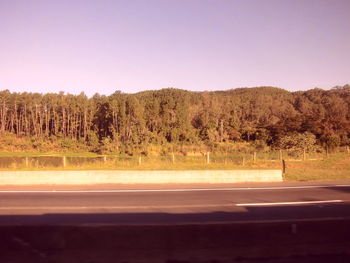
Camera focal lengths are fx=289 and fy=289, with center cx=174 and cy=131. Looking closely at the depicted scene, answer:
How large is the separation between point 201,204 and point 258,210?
2.08 metres

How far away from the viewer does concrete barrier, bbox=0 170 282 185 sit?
1549 cm

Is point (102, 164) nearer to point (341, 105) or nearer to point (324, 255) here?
point (324, 255)

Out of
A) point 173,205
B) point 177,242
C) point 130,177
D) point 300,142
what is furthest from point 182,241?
point 300,142

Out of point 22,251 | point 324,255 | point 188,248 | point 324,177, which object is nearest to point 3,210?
point 22,251

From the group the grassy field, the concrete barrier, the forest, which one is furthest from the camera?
the forest

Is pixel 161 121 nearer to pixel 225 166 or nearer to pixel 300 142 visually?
pixel 300 142

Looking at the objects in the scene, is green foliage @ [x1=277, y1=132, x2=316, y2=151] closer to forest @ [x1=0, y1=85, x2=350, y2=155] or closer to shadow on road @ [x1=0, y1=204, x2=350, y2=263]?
forest @ [x1=0, y1=85, x2=350, y2=155]

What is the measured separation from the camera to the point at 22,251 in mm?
4203

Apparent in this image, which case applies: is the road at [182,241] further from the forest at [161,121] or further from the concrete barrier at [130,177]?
the forest at [161,121]

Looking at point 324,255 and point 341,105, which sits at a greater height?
point 341,105

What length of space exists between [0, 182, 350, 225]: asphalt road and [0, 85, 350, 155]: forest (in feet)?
98.7

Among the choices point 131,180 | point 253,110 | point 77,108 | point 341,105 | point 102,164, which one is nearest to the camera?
point 131,180

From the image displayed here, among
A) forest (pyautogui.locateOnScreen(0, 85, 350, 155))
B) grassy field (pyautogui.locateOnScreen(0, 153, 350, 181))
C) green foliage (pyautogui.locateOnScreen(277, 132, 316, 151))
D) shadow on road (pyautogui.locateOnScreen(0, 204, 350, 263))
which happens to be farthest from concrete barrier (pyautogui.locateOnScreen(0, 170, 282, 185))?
forest (pyautogui.locateOnScreen(0, 85, 350, 155))

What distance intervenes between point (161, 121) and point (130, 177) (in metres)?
50.5
